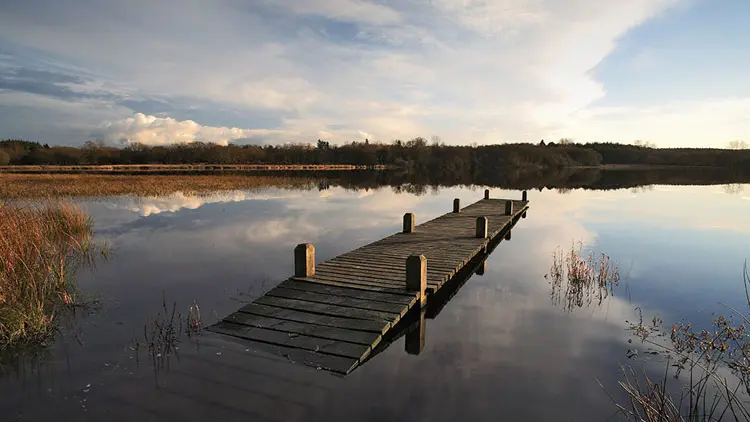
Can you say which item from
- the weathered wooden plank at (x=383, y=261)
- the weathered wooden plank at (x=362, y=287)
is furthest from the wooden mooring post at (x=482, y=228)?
the weathered wooden plank at (x=362, y=287)

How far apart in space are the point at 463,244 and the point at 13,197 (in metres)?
25.3

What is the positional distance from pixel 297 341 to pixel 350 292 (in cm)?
196

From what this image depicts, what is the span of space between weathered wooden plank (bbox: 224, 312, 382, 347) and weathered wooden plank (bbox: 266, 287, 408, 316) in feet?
2.63

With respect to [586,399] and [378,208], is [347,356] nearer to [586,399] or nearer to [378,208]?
[586,399]

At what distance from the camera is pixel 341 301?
7.55 m

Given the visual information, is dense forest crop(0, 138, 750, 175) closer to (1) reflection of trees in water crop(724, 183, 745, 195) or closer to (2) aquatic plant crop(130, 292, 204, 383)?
(1) reflection of trees in water crop(724, 183, 745, 195)

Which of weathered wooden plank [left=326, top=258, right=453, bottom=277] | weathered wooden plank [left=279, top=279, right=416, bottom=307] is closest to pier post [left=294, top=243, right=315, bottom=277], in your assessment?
weathered wooden plank [left=279, top=279, right=416, bottom=307]

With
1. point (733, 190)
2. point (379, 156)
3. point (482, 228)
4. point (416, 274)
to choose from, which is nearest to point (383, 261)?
point (416, 274)

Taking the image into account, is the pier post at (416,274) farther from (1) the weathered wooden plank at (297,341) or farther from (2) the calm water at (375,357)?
(1) the weathered wooden plank at (297,341)

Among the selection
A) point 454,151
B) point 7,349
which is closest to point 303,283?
point 7,349

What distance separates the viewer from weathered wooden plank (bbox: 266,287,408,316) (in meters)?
7.14

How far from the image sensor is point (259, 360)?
19.4 ft

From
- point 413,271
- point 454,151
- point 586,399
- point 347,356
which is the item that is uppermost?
point 454,151

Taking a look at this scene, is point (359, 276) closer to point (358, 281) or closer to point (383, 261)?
point (358, 281)
